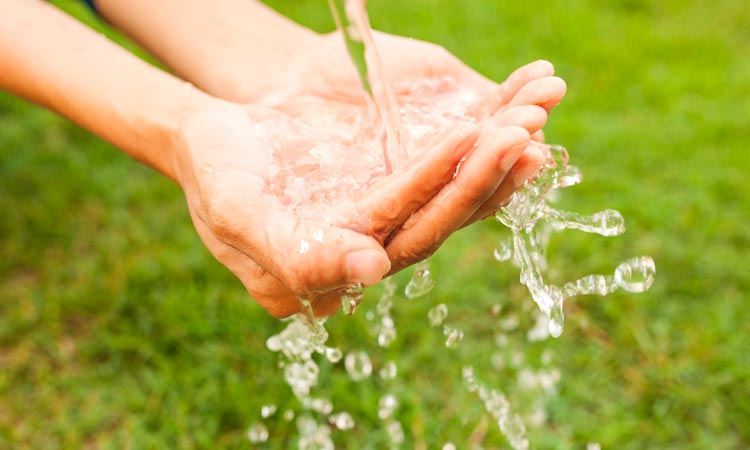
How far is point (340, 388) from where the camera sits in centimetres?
200

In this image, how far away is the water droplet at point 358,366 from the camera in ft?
6.72

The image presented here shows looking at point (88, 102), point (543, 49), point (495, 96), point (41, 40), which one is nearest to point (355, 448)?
point (495, 96)

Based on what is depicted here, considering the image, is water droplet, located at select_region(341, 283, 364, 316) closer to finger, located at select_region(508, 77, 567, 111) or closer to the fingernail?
the fingernail

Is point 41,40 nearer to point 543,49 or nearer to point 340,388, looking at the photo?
point 340,388

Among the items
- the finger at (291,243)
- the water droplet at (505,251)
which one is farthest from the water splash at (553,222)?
the finger at (291,243)

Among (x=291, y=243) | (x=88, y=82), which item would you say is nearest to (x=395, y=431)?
(x=291, y=243)

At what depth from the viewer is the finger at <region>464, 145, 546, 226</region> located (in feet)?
4.25

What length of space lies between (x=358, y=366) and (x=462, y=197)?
0.93 metres

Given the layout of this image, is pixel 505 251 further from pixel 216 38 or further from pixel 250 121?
pixel 216 38

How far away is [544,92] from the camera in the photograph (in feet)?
4.76

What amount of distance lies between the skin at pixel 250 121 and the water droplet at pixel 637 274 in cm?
35

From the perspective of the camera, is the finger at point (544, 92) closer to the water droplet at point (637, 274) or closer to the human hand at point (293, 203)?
the human hand at point (293, 203)

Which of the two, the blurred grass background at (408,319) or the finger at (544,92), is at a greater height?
the finger at (544,92)

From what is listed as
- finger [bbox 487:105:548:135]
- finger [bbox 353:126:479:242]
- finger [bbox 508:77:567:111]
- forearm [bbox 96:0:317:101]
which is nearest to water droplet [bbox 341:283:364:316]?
finger [bbox 353:126:479:242]
